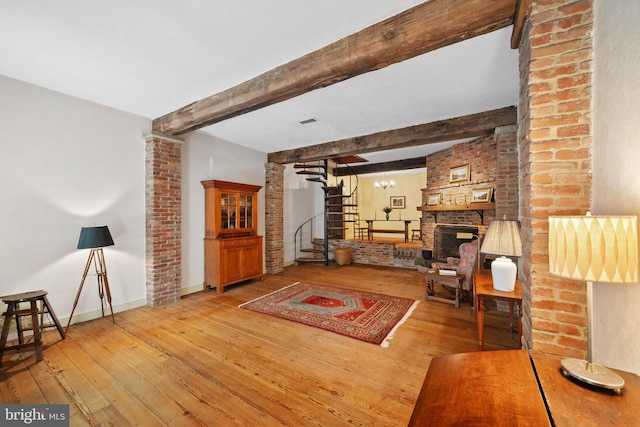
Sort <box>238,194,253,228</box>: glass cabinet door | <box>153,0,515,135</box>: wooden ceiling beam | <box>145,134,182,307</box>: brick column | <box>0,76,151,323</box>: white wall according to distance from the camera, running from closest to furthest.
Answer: <box>153,0,515,135</box>: wooden ceiling beam
<box>0,76,151,323</box>: white wall
<box>145,134,182,307</box>: brick column
<box>238,194,253,228</box>: glass cabinet door

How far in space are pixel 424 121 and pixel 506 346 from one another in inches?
131

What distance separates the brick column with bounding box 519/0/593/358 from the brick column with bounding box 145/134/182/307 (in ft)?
15.2

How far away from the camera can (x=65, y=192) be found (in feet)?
10.7

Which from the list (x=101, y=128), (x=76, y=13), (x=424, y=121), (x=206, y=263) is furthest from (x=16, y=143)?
(x=424, y=121)

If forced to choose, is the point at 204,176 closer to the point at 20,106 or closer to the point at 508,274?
the point at 20,106

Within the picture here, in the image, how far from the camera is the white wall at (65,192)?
292 cm

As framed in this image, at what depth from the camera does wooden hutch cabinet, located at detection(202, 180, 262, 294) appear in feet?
15.5

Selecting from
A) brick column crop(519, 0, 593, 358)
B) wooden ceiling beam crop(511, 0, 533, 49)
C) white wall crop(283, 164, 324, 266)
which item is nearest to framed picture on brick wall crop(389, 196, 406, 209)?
white wall crop(283, 164, 324, 266)

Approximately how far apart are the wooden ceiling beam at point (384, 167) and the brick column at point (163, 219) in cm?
518

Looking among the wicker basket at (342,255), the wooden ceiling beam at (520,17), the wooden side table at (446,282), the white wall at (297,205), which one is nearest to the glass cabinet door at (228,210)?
the white wall at (297,205)

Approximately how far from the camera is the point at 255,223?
5.60m

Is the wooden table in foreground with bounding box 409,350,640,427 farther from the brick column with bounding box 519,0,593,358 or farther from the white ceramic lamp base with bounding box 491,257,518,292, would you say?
the white ceramic lamp base with bounding box 491,257,518,292

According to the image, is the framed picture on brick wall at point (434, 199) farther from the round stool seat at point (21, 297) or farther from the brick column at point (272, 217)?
the round stool seat at point (21, 297)

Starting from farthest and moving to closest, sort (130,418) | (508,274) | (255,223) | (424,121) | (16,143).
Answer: (255,223) < (424,121) < (16,143) < (508,274) < (130,418)
